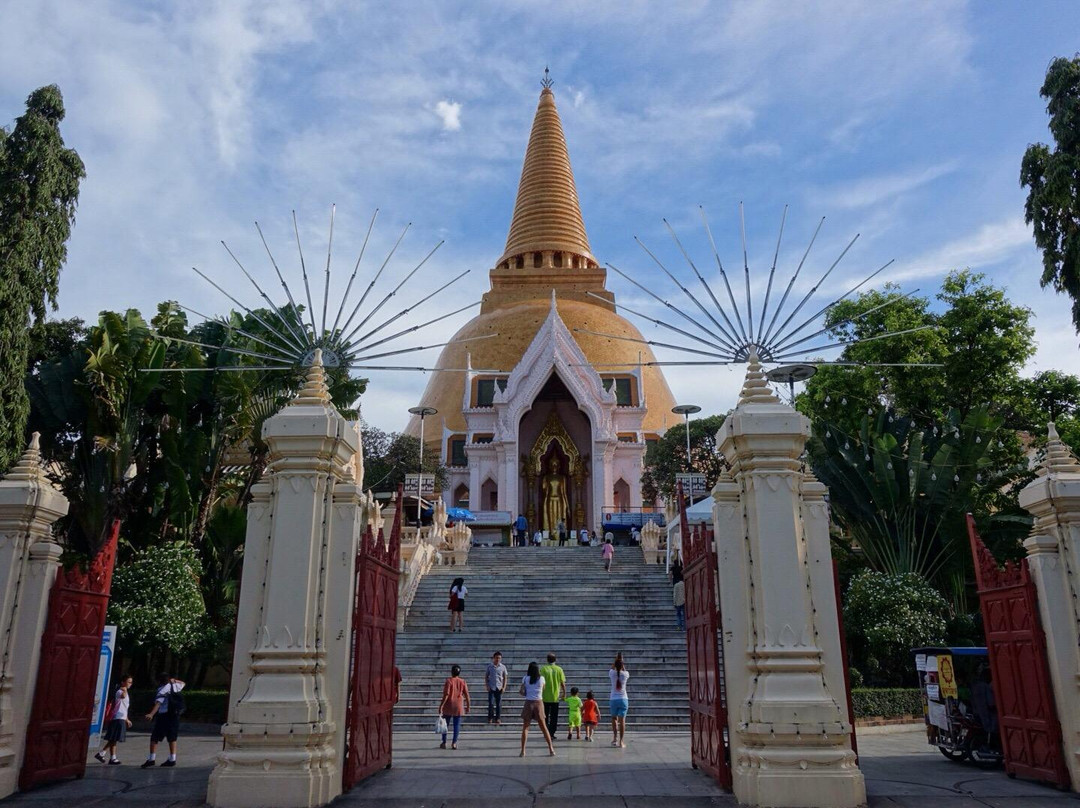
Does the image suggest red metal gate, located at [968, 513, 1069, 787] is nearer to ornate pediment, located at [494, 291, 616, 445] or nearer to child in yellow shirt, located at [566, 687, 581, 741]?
child in yellow shirt, located at [566, 687, 581, 741]

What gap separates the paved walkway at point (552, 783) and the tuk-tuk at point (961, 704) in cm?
26

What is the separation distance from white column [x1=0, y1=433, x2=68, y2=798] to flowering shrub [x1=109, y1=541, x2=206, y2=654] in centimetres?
661

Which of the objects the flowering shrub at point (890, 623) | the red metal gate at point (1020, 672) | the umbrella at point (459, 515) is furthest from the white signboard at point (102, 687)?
the umbrella at point (459, 515)

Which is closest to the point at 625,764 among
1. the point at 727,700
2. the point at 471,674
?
the point at 727,700

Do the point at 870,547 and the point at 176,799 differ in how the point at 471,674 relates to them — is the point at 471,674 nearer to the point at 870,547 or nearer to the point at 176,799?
the point at 176,799

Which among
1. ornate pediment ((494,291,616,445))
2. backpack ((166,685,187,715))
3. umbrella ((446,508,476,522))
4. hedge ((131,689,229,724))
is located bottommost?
hedge ((131,689,229,724))

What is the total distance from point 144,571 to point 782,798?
12270mm

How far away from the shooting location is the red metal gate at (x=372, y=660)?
24.9ft

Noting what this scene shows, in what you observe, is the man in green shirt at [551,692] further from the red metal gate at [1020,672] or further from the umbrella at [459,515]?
the umbrella at [459,515]

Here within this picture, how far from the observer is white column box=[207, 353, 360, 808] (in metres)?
6.88

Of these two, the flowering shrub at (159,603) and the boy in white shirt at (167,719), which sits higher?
the flowering shrub at (159,603)

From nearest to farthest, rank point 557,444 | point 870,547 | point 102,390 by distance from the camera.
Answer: point 102,390, point 870,547, point 557,444

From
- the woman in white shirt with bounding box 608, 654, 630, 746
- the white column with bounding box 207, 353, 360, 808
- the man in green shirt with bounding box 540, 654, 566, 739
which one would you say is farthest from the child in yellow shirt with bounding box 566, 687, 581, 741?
the white column with bounding box 207, 353, 360, 808

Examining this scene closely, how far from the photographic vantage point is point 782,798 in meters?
6.68
